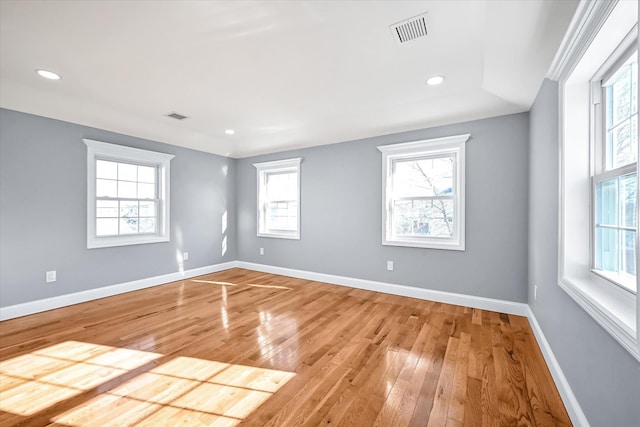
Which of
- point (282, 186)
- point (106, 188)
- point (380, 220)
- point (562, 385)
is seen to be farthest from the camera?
point (282, 186)

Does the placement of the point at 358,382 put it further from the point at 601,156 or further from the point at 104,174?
the point at 104,174

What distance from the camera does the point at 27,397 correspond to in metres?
1.70

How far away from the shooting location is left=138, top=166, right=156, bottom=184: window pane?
4.29m

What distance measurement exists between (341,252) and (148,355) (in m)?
2.84

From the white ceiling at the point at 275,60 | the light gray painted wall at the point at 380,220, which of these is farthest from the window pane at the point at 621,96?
the light gray painted wall at the point at 380,220

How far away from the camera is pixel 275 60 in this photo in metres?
2.32

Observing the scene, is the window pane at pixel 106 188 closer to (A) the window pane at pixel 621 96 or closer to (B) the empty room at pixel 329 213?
(B) the empty room at pixel 329 213

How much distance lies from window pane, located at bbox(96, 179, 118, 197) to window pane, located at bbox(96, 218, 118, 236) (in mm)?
361

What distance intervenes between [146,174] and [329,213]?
3042 millimetres

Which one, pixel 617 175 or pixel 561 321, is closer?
pixel 617 175

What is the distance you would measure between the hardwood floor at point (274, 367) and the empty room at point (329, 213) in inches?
0.8

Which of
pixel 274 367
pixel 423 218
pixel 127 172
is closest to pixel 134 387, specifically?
pixel 274 367

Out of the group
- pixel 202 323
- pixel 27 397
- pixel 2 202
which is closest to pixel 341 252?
pixel 202 323

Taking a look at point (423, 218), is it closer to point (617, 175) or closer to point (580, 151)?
point (580, 151)
